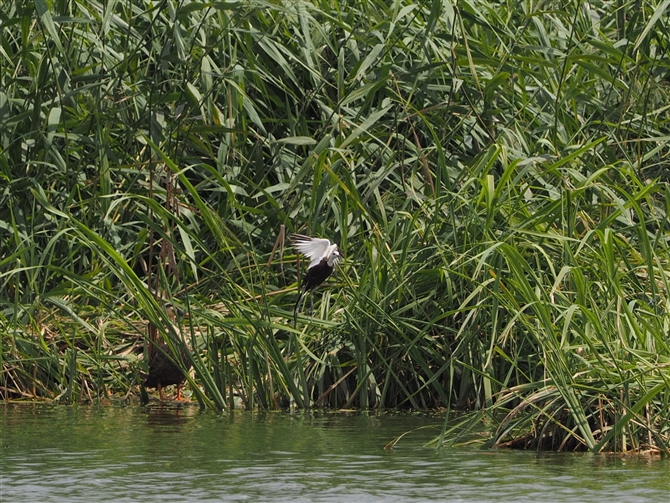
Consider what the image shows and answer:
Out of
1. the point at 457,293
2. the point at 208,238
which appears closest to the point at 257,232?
the point at 208,238

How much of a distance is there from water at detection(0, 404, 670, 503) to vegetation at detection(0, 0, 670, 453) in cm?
54

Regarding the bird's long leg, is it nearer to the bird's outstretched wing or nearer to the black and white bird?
the black and white bird

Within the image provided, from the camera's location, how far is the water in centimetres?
414

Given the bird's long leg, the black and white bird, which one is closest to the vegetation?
the bird's long leg

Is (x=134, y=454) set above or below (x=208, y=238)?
below

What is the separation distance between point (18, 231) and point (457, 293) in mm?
2319

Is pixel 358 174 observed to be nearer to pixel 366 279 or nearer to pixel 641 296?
pixel 366 279

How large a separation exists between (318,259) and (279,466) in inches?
62.6

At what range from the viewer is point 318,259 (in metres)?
6.11

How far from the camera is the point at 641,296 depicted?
5965 millimetres

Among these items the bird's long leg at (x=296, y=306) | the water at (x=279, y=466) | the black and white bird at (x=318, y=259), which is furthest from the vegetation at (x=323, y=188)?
the water at (x=279, y=466)

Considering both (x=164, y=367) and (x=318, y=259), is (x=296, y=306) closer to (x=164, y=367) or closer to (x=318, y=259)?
(x=318, y=259)

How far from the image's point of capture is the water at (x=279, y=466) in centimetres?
414

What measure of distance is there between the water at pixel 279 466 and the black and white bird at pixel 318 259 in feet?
Answer: 2.13
